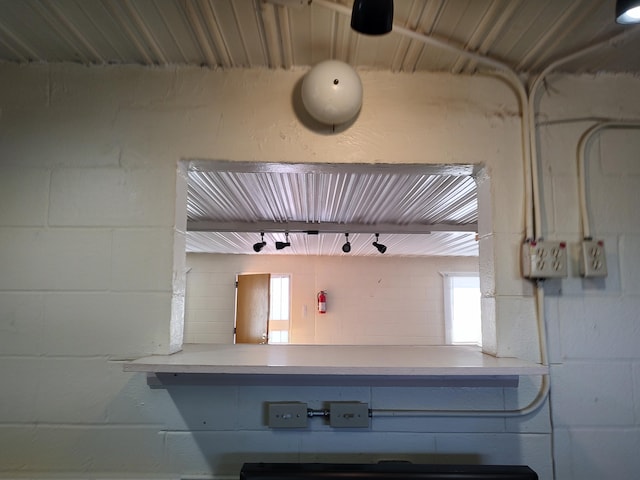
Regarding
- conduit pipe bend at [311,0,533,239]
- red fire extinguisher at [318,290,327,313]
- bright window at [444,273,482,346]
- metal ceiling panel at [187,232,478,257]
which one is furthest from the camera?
bright window at [444,273,482,346]

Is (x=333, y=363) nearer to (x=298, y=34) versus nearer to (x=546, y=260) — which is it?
(x=546, y=260)

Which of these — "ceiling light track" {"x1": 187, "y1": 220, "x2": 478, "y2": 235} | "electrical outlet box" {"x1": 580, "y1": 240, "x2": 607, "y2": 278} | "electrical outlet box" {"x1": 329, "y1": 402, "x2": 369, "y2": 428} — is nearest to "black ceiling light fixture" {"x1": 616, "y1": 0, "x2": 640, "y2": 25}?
"electrical outlet box" {"x1": 580, "y1": 240, "x2": 607, "y2": 278}

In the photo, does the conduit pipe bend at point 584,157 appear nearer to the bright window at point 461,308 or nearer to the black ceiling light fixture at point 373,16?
the black ceiling light fixture at point 373,16

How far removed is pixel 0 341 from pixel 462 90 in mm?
1707

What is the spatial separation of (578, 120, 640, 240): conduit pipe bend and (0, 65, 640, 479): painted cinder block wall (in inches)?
1.1

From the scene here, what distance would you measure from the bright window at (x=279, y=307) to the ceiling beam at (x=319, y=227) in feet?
8.59

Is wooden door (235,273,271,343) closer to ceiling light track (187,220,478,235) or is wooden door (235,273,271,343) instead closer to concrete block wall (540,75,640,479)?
ceiling light track (187,220,478,235)

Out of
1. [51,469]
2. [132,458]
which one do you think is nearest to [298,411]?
[132,458]

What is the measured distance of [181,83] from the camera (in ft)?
4.30

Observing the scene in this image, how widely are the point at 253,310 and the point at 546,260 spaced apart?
505cm

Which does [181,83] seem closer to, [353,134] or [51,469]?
[353,134]

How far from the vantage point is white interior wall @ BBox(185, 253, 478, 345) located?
6.08 meters

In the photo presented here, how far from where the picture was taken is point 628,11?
2.90 ft

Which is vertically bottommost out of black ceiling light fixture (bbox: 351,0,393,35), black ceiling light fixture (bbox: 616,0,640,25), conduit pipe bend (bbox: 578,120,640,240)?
conduit pipe bend (bbox: 578,120,640,240)
